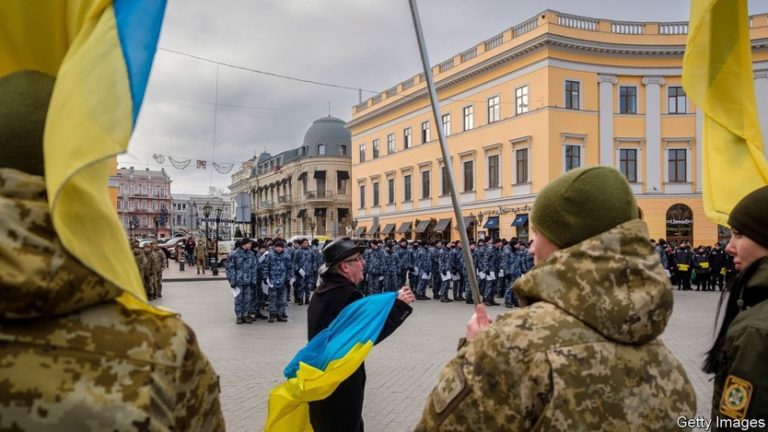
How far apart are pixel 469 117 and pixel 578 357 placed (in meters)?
39.5

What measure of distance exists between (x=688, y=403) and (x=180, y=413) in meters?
1.61

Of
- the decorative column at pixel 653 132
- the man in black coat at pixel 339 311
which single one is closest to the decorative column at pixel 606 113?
the decorative column at pixel 653 132

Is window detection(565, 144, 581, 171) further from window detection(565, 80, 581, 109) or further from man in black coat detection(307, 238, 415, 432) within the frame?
man in black coat detection(307, 238, 415, 432)

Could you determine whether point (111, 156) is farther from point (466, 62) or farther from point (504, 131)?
point (466, 62)

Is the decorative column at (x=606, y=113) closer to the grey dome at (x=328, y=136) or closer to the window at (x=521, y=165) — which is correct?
the window at (x=521, y=165)

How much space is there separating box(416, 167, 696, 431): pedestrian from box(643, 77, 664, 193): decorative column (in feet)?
117

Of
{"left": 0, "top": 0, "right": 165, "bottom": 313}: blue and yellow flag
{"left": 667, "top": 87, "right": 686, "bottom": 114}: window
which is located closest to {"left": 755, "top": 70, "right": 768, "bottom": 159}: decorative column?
{"left": 667, "top": 87, "right": 686, "bottom": 114}: window

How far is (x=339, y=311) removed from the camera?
15.0ft

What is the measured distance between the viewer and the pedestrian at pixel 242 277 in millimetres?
14641

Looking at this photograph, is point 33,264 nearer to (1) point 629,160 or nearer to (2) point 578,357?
(2) point 578,357

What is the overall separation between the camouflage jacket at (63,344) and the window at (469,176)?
129 ft

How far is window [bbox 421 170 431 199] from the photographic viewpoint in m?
44.7

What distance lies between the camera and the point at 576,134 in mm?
34312

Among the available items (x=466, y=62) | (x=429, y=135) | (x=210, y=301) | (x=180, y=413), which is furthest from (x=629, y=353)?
(x=429, y=135)
